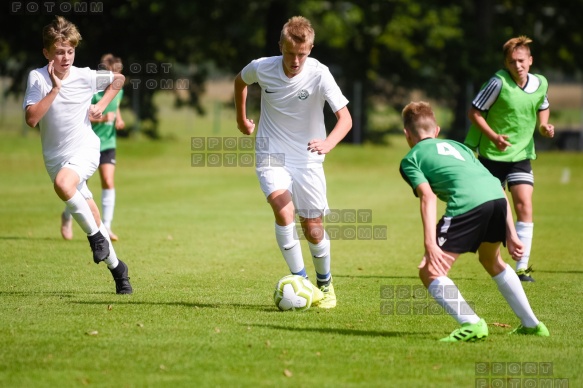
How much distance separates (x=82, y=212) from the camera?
8.41 m

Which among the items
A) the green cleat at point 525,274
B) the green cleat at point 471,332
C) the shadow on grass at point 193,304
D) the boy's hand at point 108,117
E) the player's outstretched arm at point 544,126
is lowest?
the green cleat at point 525,274

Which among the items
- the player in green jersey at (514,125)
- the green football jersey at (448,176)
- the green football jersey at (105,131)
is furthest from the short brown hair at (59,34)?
the green football jersey at (105,131)

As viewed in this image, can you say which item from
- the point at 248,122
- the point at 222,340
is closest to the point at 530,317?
the point at 222,340

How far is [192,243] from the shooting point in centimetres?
1281

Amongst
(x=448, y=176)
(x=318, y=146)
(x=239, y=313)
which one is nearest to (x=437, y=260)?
(x=448, y=176)

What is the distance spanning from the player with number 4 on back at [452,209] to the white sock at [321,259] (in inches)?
71.5

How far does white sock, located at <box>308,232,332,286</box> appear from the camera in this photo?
8.38 metres

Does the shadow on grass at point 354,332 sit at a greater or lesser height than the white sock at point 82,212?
lesser

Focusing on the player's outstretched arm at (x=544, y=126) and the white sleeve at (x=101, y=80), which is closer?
the white sleeve at (x=101, y=80)

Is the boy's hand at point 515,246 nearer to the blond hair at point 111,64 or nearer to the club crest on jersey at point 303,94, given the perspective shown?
the club crest on jersey at point 303,94

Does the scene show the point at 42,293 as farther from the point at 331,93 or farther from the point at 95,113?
the point at 331,93

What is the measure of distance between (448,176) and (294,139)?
1940mm

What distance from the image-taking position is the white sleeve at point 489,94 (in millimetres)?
10023

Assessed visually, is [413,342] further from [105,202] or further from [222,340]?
[105,202]
